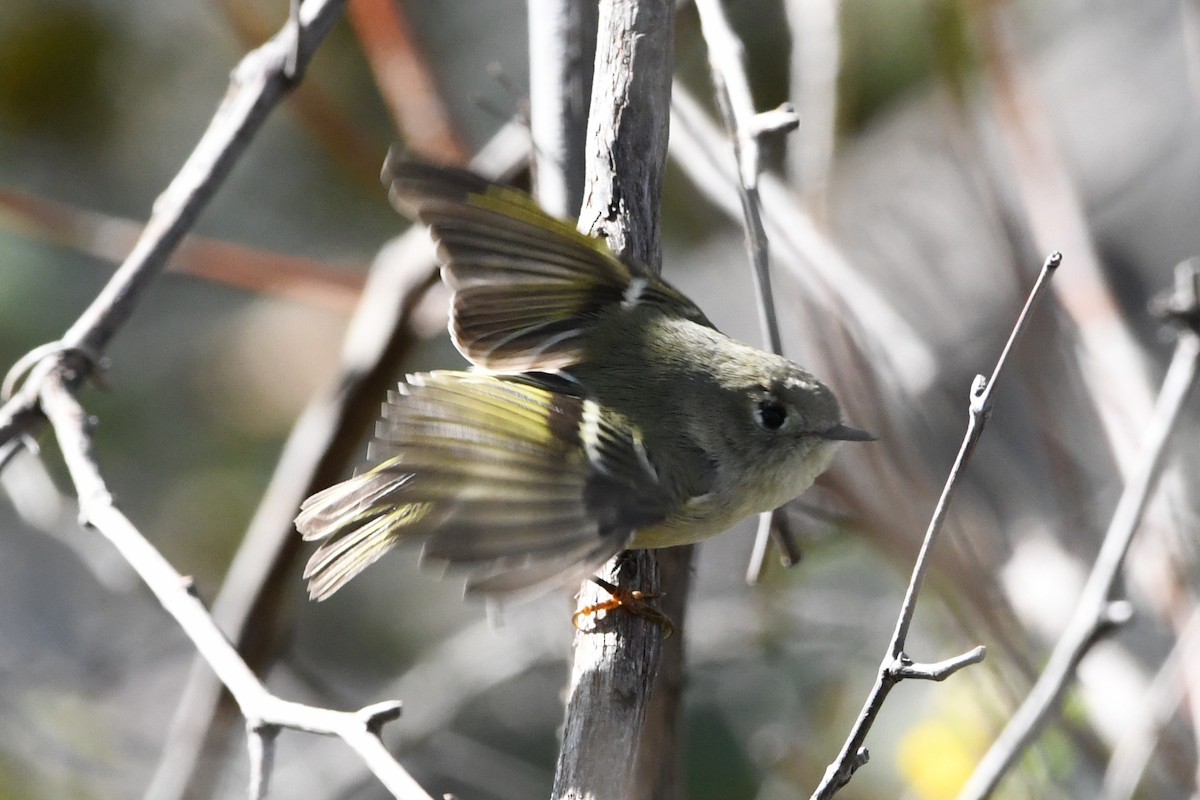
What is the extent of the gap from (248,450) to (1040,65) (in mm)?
2005

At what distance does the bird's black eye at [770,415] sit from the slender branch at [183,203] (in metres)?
0.58

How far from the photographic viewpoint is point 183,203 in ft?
4.10

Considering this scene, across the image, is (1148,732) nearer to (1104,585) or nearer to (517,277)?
(1104,585)

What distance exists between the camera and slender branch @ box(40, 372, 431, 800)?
2.65 ft

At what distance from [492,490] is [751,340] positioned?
64.4 inches

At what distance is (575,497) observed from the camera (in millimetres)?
1007

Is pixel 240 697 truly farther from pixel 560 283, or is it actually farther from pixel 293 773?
pixel 293 773

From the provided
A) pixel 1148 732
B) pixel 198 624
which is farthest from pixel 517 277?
pixel 1148 732

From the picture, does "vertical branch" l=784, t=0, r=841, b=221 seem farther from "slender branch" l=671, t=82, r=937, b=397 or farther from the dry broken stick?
the dry broken stick

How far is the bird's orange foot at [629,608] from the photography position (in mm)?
1146

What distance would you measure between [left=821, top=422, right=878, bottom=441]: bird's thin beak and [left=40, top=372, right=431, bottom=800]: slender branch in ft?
1.86

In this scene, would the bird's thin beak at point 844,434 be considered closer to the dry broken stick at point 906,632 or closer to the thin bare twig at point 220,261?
the dry broken stick at point 906,632

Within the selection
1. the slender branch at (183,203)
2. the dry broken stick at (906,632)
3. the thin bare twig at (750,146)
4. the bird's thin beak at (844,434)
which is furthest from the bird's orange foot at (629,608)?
the slender branch at (183,203)

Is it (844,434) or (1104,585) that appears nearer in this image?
(1104,585)
